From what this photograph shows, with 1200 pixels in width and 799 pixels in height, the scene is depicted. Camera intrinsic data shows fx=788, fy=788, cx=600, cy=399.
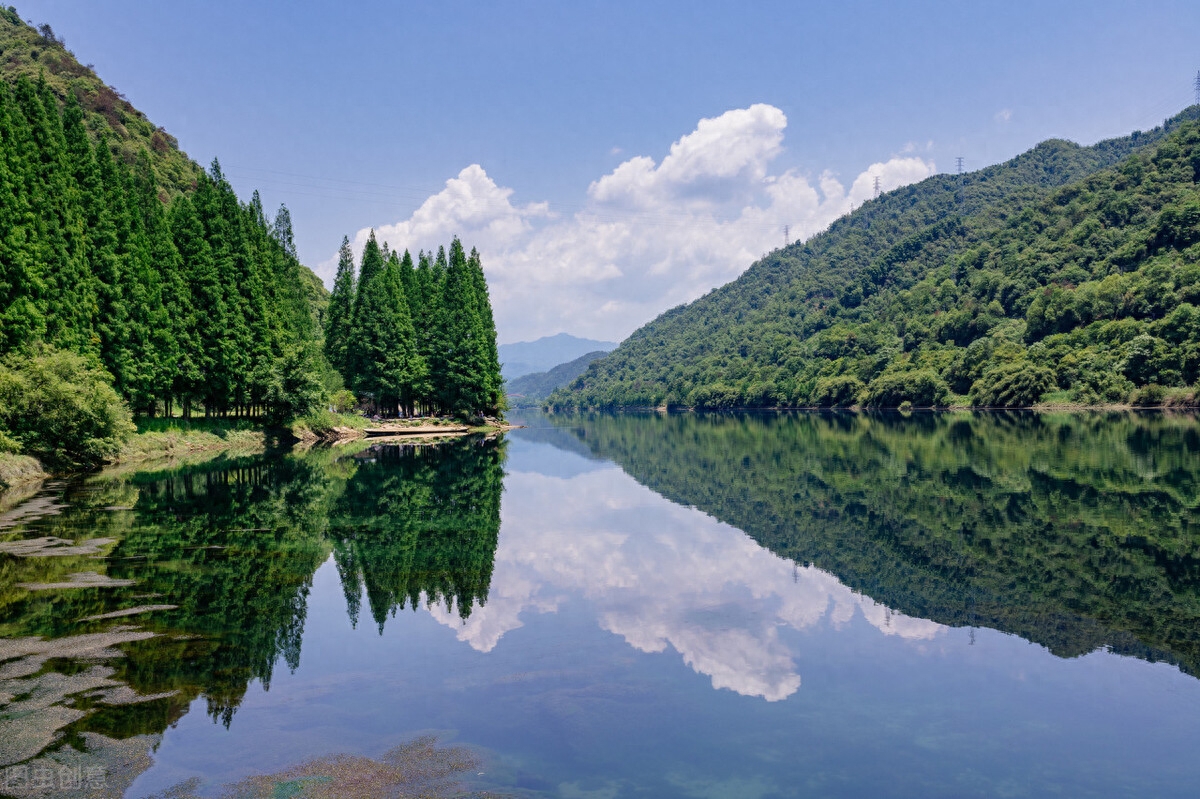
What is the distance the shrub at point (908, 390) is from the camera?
12138cm

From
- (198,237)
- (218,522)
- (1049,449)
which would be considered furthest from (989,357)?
(218,522)

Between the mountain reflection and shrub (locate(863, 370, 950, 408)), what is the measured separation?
7131 centimetres

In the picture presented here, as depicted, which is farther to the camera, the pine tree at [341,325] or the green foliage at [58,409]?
the pine tree at [341,325]

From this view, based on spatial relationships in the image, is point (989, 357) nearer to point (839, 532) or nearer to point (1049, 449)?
point (1049, 449)

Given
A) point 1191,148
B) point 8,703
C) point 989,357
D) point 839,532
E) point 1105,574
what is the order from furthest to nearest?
point 1191,148
point 989,357
point 839,532
point 1105,574
point 8,703

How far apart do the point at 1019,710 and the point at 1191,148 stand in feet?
585

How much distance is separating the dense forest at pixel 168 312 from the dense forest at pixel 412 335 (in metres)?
0.21

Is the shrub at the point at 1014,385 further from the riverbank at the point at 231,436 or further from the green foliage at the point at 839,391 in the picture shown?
the riverbank at the point at 231,436

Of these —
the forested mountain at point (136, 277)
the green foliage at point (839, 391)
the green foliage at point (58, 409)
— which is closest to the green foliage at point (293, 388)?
the forested mountain at point (136, 277)

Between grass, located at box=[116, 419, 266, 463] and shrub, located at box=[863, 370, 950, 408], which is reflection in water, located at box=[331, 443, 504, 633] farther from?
shrub, located at box=[863, 370, 950, 408]

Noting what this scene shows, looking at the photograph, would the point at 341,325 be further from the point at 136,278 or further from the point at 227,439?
the point at 136,278

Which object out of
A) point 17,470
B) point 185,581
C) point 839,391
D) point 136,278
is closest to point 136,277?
point 136,278

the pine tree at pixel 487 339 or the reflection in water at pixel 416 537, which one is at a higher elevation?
the pine tree at pixel 487 339

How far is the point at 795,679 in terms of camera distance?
11.7 meters
